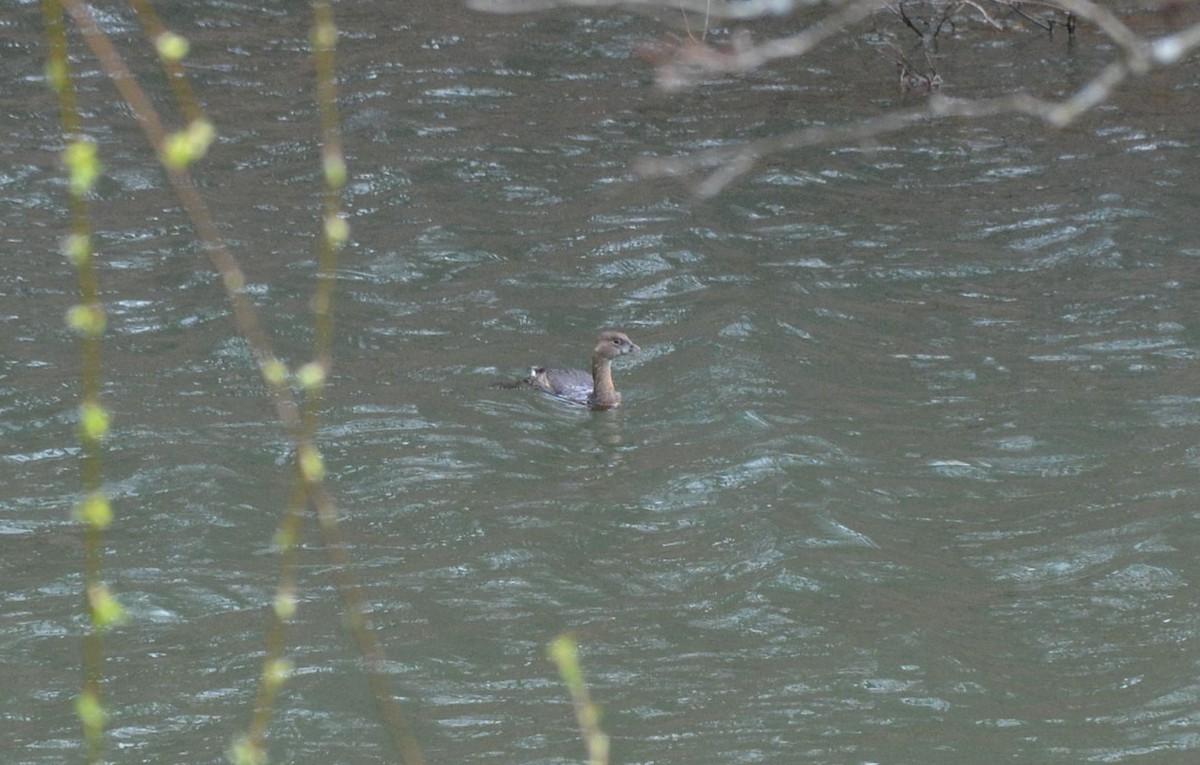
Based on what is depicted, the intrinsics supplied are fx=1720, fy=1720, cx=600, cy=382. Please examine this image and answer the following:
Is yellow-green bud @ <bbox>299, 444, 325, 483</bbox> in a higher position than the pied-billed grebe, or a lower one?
lower

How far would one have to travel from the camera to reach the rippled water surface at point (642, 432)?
6.91m

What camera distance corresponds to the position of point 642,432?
10.0 m

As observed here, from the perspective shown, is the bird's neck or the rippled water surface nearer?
the rippled water surface

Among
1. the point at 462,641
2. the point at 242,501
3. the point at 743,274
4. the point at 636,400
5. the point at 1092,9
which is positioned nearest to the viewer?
the point at 1092,9

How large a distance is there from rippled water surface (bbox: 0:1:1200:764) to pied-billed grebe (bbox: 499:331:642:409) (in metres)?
0.13

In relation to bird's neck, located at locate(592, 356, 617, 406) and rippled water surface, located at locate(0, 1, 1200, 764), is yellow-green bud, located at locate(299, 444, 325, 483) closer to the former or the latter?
rippled water surface, located at locate(0, 1, 1200, 764)

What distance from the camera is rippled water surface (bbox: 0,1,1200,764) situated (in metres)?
6.91

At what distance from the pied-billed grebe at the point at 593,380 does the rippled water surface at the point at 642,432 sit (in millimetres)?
131

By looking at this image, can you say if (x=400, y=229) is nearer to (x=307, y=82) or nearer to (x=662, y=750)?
(x=307, y=82)

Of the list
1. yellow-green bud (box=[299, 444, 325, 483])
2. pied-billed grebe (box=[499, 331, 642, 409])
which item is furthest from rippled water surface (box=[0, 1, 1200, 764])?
yellow-green bud (box=[299, 444, 325, 483])

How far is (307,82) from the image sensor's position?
53.7 feet

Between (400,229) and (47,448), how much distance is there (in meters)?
4.19

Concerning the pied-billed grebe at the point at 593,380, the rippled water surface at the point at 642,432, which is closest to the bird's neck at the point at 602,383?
the pied-billed grebe at the point at 593,380

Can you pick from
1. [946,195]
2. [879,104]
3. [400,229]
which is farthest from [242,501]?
[879,104]
